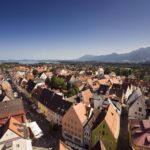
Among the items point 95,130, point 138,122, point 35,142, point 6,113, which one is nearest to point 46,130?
point 35,142

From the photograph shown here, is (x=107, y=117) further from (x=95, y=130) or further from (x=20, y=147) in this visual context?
(x=20, y=147)

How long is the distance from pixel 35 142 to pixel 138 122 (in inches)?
836

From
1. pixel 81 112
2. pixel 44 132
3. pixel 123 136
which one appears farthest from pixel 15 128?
pixel 123 136

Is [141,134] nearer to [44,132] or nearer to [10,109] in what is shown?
[44,132]

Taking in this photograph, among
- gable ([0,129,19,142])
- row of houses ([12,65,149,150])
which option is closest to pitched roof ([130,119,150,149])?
row of houses ([12,65,149,150])

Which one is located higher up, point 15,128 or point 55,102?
point 55,102

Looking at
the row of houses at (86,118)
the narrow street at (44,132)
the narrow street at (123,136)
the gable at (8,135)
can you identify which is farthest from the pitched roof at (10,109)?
the narrow street at (123,136)

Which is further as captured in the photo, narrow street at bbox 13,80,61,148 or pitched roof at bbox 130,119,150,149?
narrow street at bbox 13,80,61,148

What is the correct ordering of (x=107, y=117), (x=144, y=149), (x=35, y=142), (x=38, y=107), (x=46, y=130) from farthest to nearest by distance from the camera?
(x=38, y=107) < (x=46, y=130) < (x=35, y=142) < (x=107, y=117) < (x=144, y=149)

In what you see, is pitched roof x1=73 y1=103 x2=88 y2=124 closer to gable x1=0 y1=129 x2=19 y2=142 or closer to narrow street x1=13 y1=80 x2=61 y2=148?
narrow street x1=13 y1=80 x2=61 y2=148

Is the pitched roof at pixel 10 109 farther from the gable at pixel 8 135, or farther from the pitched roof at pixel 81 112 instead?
the pitched roof at pixel 81 112


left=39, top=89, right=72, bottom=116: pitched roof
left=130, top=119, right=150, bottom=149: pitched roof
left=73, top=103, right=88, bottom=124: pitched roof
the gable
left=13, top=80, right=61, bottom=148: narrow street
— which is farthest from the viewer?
left=39, top=89, right=72, bottom=116: pitched roof

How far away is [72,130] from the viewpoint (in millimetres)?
41062

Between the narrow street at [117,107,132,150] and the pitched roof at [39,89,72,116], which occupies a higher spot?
the pitched roof at [39,89,72,116]
